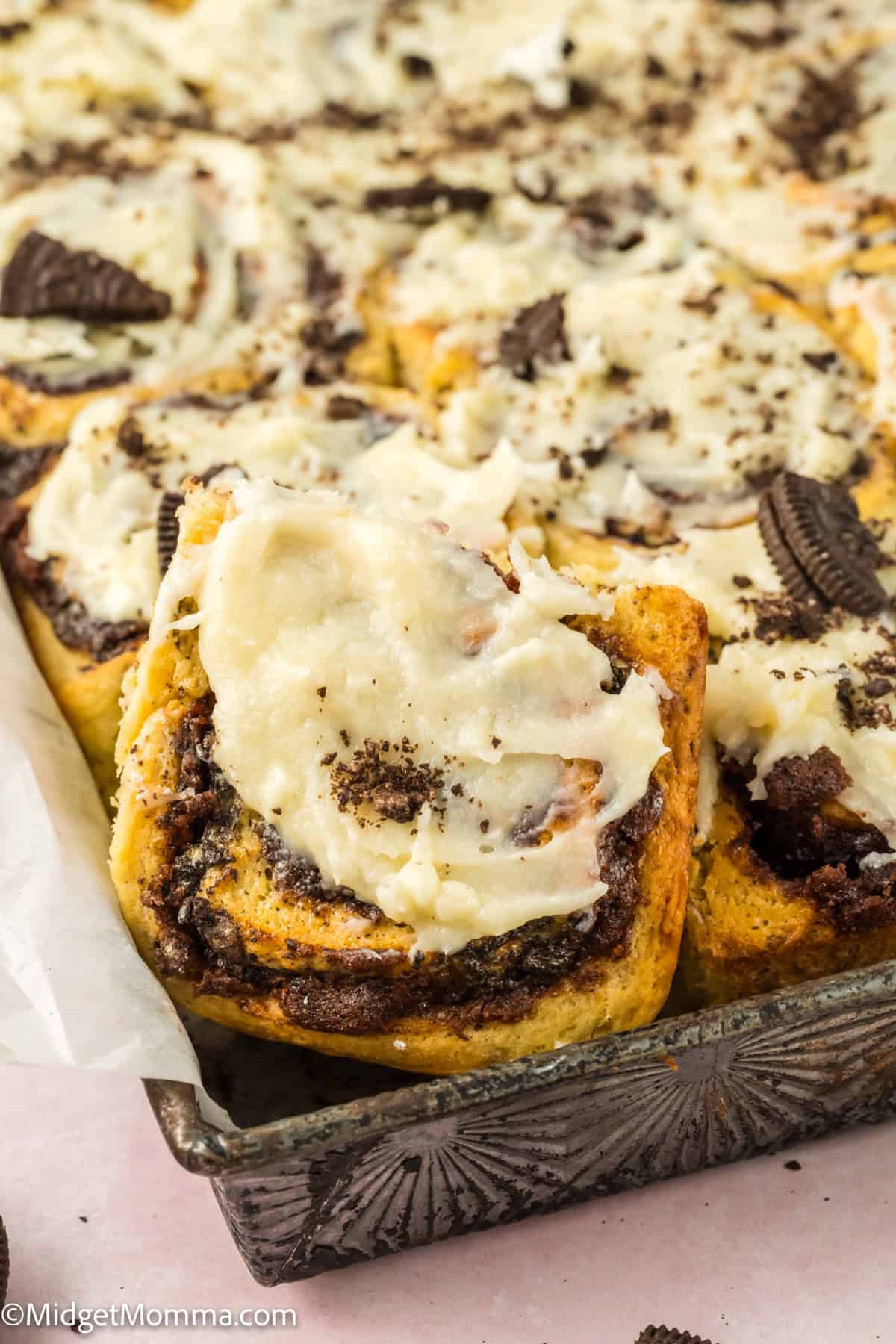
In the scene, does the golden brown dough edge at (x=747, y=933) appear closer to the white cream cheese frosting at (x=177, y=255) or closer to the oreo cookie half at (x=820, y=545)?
the oreo cookie half at (x=820, y=545)

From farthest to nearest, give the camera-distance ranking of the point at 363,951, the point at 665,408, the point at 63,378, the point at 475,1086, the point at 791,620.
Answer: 1. the point at 63,378
2. the point at 665,408
3. the point at 791,620
4. the point at 363,951
5. the point at 475,1086

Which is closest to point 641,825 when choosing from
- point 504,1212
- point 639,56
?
point 504,1212

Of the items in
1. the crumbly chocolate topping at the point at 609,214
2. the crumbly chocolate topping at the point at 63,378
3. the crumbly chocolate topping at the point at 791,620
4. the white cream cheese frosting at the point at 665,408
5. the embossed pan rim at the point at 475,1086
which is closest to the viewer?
the embossed pan rim at the point at 475,1086

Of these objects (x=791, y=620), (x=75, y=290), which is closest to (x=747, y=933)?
(x=791, y=620)

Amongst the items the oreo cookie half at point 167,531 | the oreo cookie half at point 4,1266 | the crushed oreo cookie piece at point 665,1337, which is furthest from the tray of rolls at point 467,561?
the oreo cookie half at point 4,1266

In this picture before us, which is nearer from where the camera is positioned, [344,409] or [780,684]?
[780,684]

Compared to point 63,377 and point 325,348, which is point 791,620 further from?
point 63,377
